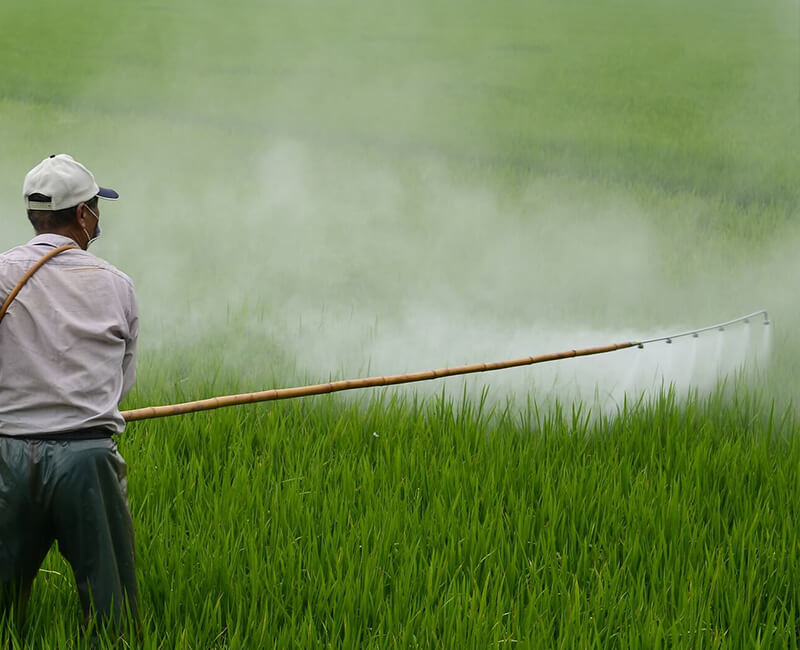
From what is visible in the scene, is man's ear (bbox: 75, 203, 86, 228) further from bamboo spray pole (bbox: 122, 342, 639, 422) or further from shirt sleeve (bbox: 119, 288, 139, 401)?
bamboo spray pole (bbox: 122, 342, 639, 422)

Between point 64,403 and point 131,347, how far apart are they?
226mm

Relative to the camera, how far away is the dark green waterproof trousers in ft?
6.82

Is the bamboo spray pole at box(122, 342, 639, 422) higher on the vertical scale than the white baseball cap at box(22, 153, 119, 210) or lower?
lower

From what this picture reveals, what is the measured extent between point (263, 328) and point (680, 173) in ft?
15.8

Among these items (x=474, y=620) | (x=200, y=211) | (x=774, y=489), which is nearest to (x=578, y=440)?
(x=774, y=489)

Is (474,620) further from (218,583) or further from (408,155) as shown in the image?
(408,155)

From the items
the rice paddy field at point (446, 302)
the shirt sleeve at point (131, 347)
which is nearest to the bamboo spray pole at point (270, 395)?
the shirt sleeve at point (131, 347)

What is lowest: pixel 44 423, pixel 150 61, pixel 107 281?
pixel 44 423

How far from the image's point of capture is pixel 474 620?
7.63ft

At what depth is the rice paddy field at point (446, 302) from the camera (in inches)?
100.0

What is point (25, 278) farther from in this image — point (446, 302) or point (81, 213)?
point (446, 302)

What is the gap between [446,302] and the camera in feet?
19.8

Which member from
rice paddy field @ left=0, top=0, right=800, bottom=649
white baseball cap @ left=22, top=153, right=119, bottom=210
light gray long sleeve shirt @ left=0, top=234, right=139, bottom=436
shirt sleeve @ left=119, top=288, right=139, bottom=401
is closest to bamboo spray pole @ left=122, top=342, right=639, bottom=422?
shirt sleeve @ left=119, top=288, right=139, bottom=401

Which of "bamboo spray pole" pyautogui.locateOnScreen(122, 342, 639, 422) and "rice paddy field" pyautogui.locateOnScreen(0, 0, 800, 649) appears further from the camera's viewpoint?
"rice paddy field" pyautogui.locateOnScreen(0, 0, 800, 649)
